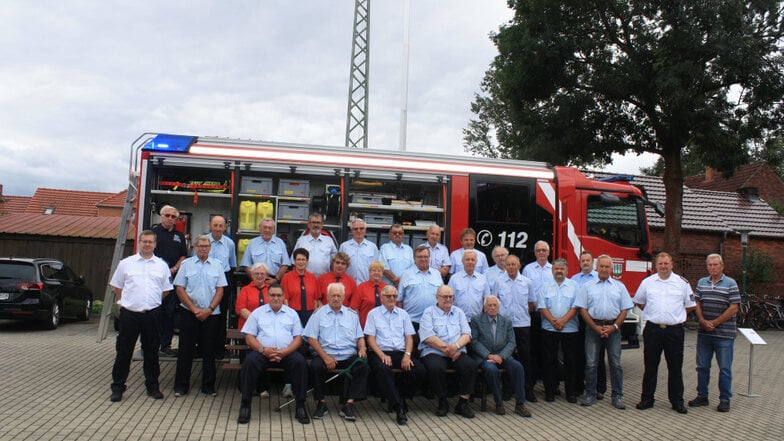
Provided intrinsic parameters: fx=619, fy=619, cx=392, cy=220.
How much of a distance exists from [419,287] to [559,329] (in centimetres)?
183

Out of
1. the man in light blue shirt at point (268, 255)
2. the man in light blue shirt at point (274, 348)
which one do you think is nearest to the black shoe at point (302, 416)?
the man in light blue shirt at point (274, 348)

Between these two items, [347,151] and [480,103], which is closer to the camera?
[347,151]

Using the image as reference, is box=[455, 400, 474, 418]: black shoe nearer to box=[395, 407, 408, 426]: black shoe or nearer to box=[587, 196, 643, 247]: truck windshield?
box=[395, 407, 408, 426]: black shoe

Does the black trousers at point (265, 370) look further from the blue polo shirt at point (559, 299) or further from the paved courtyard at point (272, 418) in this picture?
the blue polo shirt at point (559, 299)

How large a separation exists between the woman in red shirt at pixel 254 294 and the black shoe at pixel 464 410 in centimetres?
253

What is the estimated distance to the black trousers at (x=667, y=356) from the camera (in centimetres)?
744

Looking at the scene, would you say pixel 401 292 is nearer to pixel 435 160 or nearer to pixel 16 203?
pixel 435 160

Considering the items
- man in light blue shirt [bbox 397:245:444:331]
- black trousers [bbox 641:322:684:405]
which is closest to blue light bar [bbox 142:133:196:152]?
man in light blue shirt [bbox 397:245:444:331]

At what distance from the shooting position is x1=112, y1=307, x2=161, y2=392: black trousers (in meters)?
6.98

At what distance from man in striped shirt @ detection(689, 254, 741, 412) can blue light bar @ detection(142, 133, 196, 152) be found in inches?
269

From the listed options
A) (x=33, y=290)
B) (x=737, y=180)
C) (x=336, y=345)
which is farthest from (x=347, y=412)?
(x=737, y=180)

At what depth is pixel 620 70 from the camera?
16344 millimetres

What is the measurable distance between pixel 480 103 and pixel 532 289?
26.4m

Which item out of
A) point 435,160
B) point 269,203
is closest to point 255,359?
point 269,203
